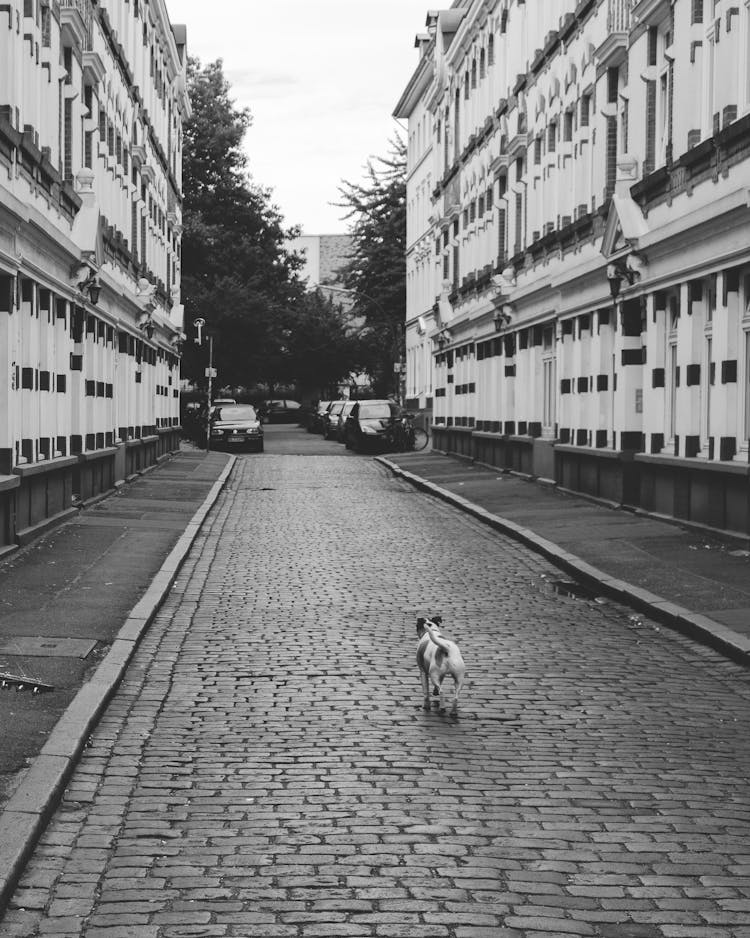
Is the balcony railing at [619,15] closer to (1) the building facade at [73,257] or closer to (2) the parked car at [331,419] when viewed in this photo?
(1) the building facade at [73,257]

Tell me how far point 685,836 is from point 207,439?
143ft

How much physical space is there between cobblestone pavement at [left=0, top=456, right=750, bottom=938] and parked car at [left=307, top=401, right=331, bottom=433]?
179 feet

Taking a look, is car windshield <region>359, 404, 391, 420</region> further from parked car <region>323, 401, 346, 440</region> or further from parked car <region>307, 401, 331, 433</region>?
parked car <region>307, 401, 331, 433</region>

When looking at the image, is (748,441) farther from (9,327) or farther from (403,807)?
(403,807)

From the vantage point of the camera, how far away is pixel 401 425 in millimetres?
49281

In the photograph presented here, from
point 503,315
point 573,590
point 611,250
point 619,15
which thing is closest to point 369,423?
point 503,315

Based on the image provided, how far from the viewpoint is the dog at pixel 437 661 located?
28.3ft

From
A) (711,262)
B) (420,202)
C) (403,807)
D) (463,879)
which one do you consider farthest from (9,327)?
(420,202)

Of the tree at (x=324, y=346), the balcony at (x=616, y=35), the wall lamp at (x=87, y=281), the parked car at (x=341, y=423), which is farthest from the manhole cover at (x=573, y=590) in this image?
the tree at (x=324, y=346)

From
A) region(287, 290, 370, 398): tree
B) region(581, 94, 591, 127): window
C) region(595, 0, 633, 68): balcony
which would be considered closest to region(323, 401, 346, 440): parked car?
region(287, 290, 370, 398): tree

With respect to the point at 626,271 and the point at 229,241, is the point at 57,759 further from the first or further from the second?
the point at 229,241

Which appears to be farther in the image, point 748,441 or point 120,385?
point 120,385

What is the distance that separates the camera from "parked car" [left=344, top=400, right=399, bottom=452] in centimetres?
4844

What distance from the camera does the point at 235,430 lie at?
1935 inches
